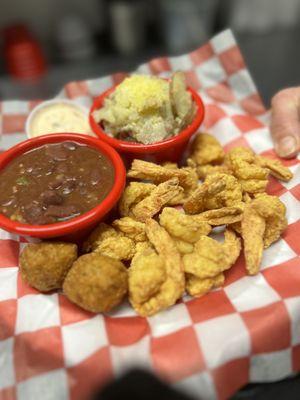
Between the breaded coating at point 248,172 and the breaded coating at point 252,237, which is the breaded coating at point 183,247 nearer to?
the breaded coating at point 252,237

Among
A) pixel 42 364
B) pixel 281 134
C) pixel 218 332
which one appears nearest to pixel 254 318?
pixel 218 332

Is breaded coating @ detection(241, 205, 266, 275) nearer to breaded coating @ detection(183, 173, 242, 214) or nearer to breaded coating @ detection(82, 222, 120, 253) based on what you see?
breaded coating @ detection(183, 173, 242, 214)

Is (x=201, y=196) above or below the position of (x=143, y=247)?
above

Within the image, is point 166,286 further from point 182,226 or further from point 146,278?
point 182,226

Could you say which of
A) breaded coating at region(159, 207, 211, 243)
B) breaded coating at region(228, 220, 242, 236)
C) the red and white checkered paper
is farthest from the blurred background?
the red and white checkered paper

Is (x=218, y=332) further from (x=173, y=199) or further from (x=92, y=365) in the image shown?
(x=173, y=199)

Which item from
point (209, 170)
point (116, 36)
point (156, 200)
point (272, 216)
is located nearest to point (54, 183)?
point (156, 200)
